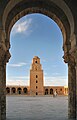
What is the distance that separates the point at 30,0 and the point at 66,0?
2.41 m

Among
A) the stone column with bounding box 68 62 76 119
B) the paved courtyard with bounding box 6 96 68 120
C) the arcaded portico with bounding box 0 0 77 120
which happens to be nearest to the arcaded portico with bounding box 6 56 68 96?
the paved courtyard with bounding box 6 96 68 120

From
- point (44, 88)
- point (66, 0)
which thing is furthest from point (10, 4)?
point (44, 88)

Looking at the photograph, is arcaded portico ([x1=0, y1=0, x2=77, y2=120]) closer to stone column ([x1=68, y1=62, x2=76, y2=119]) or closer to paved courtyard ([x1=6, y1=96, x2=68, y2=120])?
stone column ([x1=68, y1=62, x2=76, y2=119])

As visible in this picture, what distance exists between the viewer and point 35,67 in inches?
3501

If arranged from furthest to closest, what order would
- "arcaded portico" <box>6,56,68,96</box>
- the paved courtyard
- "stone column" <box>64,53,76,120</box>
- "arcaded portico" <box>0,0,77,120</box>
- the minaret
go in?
the minaret < "arcaded portico" <box>6,56,68,96</box> < the paved courtyard < "stone column" <box>64,53,76,120</box> < "arcaded portico" <box>0,0,77,120</box>

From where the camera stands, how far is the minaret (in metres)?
89.2

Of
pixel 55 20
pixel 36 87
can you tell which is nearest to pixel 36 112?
pixel 55 20

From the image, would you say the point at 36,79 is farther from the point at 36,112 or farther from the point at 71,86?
the point at 71,86

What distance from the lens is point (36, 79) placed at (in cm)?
9262

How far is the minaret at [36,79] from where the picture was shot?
89250mm

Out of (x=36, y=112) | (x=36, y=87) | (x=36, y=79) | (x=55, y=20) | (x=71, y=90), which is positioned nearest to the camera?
(x=71, y=90)

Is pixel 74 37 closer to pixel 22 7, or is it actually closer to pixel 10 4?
pixel 10 4

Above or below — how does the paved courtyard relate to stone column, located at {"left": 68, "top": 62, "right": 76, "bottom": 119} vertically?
below

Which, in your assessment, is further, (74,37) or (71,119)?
(71,119)
